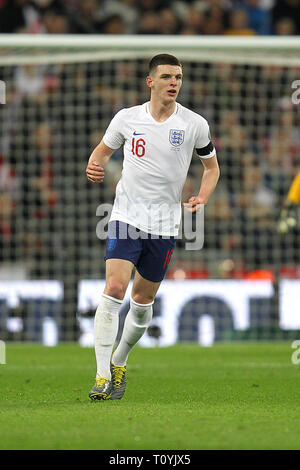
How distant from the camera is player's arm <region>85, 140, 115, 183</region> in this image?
6.31 metres

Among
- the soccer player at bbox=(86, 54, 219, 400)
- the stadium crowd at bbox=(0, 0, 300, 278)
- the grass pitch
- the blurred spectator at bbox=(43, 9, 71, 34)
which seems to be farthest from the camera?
the blurred spectator at bbox=(43, 9, 71, 34)

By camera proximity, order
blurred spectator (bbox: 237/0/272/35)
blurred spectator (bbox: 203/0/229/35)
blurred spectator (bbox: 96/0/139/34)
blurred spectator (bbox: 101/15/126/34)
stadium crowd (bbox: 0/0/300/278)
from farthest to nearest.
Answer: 1. blurred spectator (bbox: 237/0/272/35)
2. blurred spectator (bbox: 96/0/139/34)
3. blurred spectator (bbox: 203/0/229/35)
4. blurred spectator (bbox: 101/15/126/34)
5. stadium crowd (bbox: 0/0/300/278)

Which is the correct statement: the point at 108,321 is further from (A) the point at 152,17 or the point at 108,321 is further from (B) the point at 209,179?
(A) the point at 152,17

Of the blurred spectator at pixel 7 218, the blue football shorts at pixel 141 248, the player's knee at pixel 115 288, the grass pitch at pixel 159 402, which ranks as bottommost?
the grass pitch at pixel 159 402

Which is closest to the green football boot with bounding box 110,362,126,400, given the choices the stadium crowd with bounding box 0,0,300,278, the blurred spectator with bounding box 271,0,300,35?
the stadium crowd with bounding box 0,0,300,278

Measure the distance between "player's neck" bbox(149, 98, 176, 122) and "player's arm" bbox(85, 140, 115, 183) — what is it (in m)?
0.39

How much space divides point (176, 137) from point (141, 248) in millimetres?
791

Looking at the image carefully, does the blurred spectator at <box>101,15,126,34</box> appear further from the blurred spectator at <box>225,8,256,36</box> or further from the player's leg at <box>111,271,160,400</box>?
the player's leg at <box>111,271,160,400</box>

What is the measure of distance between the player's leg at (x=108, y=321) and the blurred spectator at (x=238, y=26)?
9.66m

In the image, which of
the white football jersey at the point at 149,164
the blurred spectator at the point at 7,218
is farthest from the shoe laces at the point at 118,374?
the blurred spectator at the point at 7,218

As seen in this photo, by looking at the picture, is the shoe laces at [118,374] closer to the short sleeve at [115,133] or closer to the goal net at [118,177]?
the short sleeve at [115,133]

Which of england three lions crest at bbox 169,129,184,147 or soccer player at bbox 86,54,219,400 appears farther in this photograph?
england three lions crest at bbox 169,129,184,147

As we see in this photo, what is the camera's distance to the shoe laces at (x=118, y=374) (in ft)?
21.1

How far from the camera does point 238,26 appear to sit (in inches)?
600
